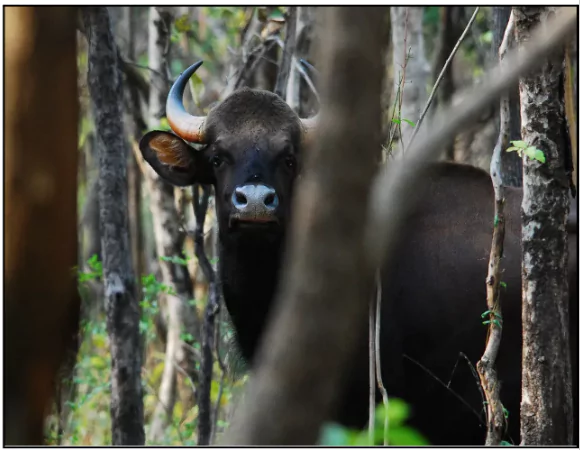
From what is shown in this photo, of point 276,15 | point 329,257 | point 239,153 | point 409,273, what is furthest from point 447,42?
point 329,257

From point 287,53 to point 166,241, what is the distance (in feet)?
6.86

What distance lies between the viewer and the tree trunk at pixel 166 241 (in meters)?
7.07

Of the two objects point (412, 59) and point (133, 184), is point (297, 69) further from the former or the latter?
point (133, 184)

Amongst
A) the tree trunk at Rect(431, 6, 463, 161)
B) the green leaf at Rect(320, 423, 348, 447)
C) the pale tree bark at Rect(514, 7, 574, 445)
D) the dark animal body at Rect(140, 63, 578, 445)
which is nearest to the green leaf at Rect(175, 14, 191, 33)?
the dark animal body at Rect(140, 63, 578, 445)

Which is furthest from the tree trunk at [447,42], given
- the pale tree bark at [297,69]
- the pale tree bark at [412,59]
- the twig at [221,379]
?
the twig at [221,379]

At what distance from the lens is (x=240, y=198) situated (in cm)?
434

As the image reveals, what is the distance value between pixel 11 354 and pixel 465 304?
3.47 meters

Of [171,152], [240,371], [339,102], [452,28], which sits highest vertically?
[452,28]

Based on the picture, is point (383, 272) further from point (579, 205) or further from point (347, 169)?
point (347, 169)

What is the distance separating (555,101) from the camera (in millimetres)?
3875

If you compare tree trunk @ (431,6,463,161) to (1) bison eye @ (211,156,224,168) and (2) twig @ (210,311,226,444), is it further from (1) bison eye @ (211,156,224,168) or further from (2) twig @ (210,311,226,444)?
(1) bison eye @ (211,156,224,168)

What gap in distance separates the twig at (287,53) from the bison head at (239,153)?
1.18 meters

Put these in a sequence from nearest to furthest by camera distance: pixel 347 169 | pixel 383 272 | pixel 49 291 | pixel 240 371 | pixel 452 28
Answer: pixel 347 169, pixel 49 291, pixel 383 272, pixel 240 371, pixel 452 28

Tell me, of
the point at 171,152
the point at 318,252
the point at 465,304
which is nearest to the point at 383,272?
the point at 465,304
